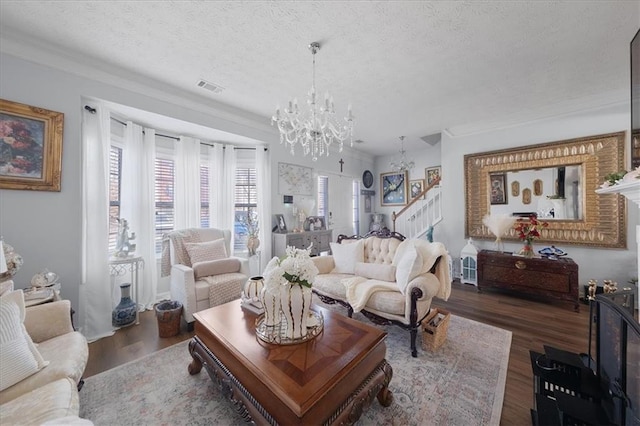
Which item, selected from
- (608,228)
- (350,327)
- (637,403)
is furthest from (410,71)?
(608,228)

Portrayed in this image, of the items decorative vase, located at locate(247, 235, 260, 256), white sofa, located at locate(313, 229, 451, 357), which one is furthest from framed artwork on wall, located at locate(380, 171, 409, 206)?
decorative vase, located at locate(247, 235, 260, 256)

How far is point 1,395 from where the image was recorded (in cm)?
117

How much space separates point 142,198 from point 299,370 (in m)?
3.25

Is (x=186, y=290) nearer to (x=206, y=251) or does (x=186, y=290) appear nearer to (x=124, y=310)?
(x=206, y=251)

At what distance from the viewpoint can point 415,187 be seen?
604 cm

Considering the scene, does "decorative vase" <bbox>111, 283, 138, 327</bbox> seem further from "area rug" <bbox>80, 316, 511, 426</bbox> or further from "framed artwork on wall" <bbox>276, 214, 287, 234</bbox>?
"framed artwork on wall" <bbox>276, 214, 287, 234</bbox>

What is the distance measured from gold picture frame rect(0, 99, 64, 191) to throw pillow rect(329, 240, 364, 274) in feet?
9.95

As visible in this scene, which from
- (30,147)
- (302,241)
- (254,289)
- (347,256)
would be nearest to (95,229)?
(30,147)

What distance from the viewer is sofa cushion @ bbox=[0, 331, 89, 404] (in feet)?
3.95

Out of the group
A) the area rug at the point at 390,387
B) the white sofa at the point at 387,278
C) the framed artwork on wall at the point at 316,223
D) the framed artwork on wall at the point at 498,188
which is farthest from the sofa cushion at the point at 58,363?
the framed artwork on wall at the point at 498,188

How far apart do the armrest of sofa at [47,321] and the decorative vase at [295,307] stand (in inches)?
62.9

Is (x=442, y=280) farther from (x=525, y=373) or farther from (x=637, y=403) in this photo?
(x=637, y=403)

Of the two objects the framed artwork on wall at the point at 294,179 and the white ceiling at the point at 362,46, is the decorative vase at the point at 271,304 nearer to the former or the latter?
A: the white ceiling at the point at 362,46

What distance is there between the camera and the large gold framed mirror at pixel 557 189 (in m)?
3.25
